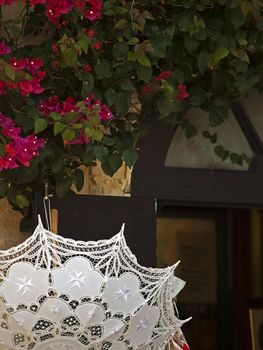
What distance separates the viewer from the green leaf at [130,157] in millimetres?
4098

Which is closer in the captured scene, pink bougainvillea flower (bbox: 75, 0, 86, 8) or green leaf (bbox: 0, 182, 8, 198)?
pink bougainvillea flower (bbox: 75, 0, 86, 8)

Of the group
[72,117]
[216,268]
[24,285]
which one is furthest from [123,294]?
[216,268]

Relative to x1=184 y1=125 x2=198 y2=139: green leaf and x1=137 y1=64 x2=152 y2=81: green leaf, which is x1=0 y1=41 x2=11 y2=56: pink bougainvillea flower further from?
x1=184 y1=125 x2=198 y2=139: green leaf

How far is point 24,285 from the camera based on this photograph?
3.60m

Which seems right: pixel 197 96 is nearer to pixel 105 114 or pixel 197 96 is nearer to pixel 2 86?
pixel 105 114

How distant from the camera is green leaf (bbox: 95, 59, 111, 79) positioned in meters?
4.19

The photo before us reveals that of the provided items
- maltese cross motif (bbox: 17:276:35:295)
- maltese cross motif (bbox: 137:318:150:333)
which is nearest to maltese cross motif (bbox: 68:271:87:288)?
maltese cross motif (bbox: 17:276:35:295)

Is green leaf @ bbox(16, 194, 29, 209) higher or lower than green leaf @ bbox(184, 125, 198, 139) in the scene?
lower

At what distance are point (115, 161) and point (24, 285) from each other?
80 centimetres

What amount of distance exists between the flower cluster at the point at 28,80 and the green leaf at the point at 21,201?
1.57ft

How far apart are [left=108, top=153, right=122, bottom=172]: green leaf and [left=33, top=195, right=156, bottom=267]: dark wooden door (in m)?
0.25

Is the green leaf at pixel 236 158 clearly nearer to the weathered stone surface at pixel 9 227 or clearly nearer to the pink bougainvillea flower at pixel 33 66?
the weathered stone surface at pixel 9 227

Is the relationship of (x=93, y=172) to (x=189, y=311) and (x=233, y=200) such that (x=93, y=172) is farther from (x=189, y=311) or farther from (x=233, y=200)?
(x=189, y=311)

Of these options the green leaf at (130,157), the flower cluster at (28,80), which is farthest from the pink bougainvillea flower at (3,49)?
the green leaf at (130,157)
